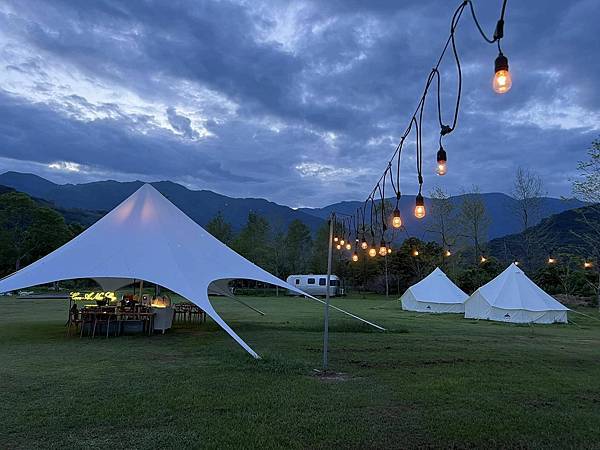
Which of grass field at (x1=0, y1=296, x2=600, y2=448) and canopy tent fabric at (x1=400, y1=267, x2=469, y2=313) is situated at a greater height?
canopy tent fabric at (x1=400, y1=267, x2=469, y2=313)

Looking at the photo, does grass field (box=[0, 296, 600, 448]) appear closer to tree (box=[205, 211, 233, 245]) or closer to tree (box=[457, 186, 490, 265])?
tree (box=[457, 186, 490, 265])

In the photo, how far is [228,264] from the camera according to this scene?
32.2 ft

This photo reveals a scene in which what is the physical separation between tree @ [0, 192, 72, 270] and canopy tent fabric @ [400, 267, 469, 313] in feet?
87.8

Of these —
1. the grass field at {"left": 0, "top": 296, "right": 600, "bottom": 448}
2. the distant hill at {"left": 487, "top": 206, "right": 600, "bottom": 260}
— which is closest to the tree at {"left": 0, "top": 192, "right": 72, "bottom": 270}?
the grass field at {"left": 0, "top": 296, "right": 600, "bottom": 448}

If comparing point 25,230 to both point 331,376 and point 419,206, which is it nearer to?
point 331,376

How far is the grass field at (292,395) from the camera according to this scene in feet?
11.6

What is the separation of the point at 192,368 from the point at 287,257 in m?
31.8

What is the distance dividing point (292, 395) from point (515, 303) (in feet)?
40.3

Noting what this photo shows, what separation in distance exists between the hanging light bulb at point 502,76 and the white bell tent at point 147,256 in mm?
5348

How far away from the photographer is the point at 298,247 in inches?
1547

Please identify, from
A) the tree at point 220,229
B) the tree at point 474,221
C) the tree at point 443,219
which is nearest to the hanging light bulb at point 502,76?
the tree at point 443,219

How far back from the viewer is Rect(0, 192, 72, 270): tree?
3275cm

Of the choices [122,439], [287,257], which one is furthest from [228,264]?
[287,257]

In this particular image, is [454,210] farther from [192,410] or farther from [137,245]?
[192,410]
